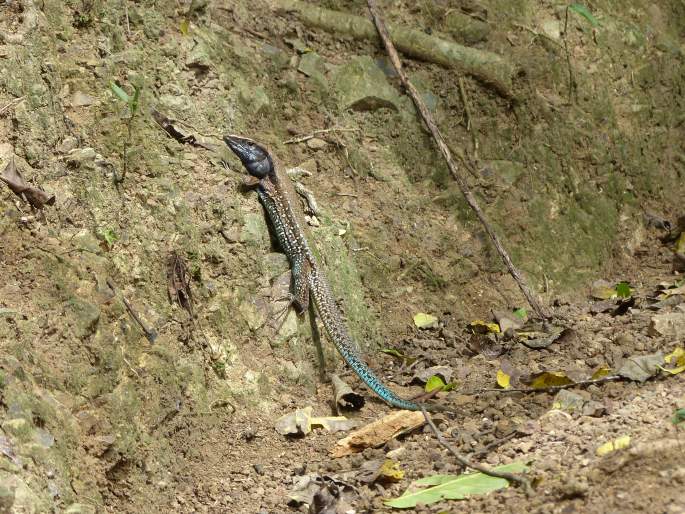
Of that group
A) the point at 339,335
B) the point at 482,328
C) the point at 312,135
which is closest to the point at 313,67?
the point at 312,135

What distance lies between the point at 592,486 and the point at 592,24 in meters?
6.48

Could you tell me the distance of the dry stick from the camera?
7.46 m

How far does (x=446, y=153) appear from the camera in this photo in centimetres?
777

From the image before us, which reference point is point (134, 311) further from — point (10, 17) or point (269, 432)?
point (10, 17)

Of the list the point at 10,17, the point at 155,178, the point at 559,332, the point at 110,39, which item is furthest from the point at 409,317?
the point at 10,17

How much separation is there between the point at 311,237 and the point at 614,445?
3.04m

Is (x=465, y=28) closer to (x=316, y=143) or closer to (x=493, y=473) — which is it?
(x=316, y=143)

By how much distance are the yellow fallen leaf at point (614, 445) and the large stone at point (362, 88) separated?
4.20 metres

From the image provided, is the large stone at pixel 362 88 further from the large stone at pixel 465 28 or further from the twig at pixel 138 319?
the twig at pixel 138 319

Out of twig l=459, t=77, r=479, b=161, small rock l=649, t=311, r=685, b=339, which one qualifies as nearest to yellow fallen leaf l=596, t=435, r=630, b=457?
small rock l=649, t=311, r=685, b=339

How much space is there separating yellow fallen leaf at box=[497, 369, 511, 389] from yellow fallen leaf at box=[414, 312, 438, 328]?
3.49 feet

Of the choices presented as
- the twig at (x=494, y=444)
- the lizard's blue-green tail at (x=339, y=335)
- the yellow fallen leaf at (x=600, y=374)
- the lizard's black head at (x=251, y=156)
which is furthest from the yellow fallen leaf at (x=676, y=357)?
the lizard's black head at (x=251, y=156)

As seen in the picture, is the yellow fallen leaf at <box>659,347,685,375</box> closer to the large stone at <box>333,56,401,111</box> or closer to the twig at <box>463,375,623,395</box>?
the twig at <box>463,375,623,395</box>

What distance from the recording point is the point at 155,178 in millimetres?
6176
